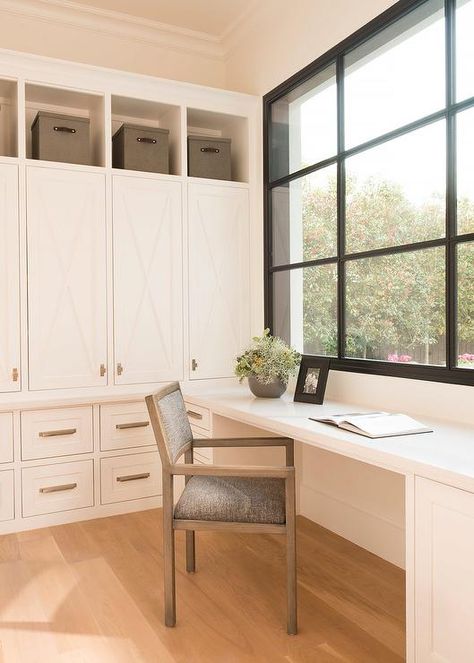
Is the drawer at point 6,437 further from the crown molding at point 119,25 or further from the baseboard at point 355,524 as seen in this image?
the crown molding at point 119,25

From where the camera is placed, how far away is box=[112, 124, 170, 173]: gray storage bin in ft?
11.0

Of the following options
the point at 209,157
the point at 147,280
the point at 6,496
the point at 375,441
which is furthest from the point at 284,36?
the point at 6,496

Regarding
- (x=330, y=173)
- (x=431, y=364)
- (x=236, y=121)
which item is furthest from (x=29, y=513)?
(x=236, y=121)

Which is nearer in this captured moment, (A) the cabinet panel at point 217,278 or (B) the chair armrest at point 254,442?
(B) the chair armrest at point 254,442

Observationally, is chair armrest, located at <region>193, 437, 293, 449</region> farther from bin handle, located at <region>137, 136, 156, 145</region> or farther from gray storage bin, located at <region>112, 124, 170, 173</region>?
bin handle, located at <region>137, 136, 156, 145</region>

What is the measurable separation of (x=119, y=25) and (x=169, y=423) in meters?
2.77

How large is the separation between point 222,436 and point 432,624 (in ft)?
5.07

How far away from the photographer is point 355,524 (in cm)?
288

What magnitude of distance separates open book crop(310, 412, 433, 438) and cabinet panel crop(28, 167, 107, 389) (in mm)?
1561

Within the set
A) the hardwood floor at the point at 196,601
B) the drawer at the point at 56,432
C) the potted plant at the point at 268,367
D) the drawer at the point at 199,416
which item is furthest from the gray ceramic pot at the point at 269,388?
the drawer at the point at 56,432

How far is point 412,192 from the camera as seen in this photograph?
256cm

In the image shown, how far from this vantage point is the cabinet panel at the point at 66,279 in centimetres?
312

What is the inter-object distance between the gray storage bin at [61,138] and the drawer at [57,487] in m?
1.67

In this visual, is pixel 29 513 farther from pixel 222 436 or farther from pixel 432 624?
pixel 432 624
